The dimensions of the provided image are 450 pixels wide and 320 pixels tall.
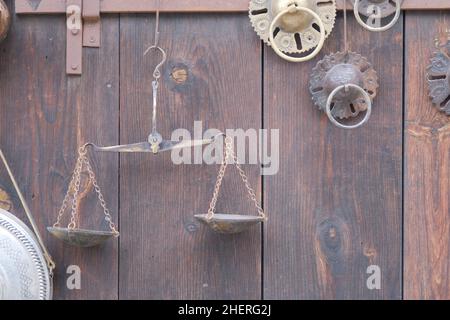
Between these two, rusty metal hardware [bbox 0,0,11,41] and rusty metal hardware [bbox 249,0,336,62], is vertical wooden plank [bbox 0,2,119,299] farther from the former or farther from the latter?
rusty metal hardware [bbox 249,0,336,62]

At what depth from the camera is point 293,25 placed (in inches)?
56.9

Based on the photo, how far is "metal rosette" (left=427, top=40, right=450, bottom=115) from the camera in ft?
4.76

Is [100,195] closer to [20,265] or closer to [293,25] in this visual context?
[20,265]

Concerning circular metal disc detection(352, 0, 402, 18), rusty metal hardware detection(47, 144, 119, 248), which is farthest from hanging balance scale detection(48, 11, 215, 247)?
circular metal disc detection(352, 0, 402, 18)

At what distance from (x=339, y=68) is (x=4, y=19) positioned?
58cm

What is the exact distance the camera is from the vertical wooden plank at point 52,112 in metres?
1.49

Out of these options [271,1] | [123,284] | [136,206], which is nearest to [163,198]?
[136,206]

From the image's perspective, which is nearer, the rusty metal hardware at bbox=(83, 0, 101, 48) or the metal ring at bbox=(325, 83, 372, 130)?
the metal ring at bbox=(325, 83, 372, 130)

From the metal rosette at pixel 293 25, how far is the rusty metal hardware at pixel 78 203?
368mm

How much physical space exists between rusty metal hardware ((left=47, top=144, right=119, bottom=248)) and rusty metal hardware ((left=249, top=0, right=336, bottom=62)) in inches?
14.5

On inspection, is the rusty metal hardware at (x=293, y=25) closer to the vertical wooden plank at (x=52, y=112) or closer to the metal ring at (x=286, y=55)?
the metal ring at (x=286, y=55)

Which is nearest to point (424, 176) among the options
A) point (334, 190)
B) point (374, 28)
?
point (334, 190)

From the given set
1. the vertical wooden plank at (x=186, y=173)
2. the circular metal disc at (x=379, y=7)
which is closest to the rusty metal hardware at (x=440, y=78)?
the circular metal disc at (x=379, y=7)

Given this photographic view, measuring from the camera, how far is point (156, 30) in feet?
4.80
